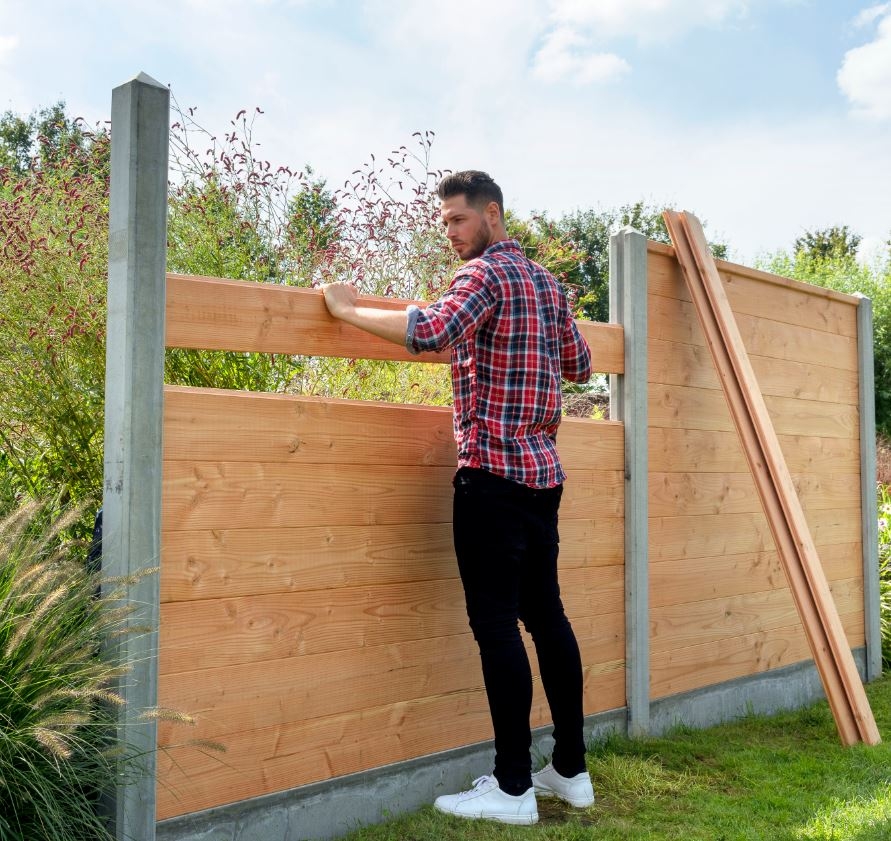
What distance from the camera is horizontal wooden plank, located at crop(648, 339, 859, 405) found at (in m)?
3.80

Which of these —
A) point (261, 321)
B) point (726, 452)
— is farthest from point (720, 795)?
point (261, 321)

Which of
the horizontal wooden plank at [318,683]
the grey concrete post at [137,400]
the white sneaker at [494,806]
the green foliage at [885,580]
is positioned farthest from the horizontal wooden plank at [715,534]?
the grey concrete post at [137,400]

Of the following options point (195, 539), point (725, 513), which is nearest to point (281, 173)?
point (195, 539)

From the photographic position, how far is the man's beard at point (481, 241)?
9.00 feet

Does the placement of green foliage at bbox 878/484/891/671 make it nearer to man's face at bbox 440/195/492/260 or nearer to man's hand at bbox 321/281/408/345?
man's face at bbox 440/195/492/260

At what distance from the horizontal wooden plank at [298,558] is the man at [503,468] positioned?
0.79ft

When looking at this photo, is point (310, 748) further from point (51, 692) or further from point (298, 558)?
point (51, 692)

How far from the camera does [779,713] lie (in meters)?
4.16

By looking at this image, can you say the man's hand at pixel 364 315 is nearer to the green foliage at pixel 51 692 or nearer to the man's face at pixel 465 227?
the man's face at pixel 465 227

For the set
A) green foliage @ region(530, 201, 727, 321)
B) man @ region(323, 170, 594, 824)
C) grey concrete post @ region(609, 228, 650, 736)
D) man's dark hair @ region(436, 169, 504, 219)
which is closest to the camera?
man @ region(323, 170, 594, 824)

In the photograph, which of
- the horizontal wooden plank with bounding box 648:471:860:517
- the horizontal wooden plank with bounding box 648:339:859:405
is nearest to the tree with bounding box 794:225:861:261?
the horizontal wooden plank with bounding box 648:339:859:405

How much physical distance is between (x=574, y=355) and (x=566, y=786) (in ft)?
4.39

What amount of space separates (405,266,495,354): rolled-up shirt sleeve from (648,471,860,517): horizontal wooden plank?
56.7 inches

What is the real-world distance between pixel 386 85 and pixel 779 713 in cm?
470
